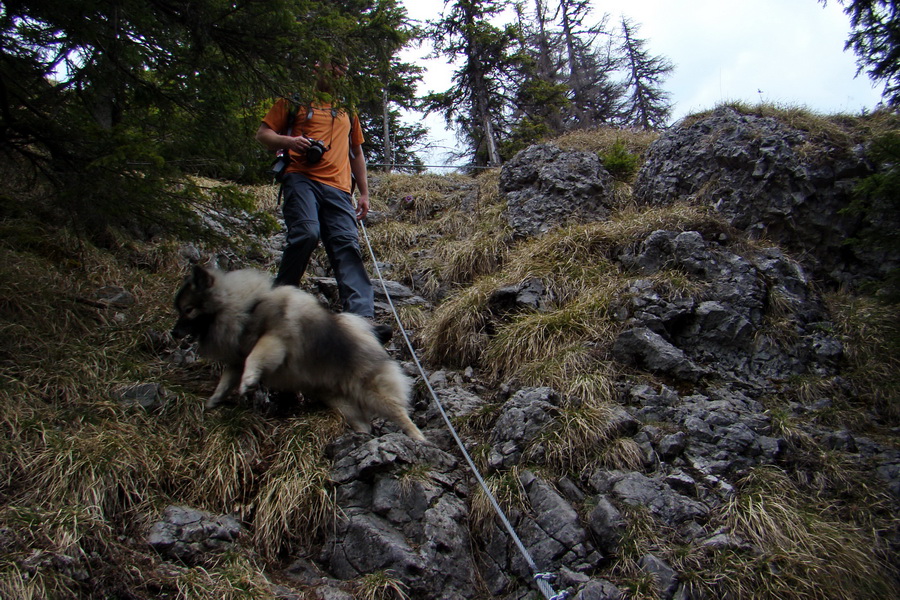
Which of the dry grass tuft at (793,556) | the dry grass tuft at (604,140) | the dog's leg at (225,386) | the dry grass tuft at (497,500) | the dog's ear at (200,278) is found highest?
the dry grass tuft at (604,140)

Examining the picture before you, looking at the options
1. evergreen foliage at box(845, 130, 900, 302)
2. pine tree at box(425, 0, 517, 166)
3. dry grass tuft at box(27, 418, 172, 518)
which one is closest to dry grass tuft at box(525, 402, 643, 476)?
evergreen foliage at box(845, 130, 900, 302)

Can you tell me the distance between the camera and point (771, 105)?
23.4 ft

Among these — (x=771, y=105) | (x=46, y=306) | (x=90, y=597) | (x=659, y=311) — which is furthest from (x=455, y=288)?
(x=771, y=105)

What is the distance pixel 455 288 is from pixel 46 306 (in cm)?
435

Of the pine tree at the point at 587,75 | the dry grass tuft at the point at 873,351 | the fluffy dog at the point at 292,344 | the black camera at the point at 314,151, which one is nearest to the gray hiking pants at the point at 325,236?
the black camera at the point at 314,151

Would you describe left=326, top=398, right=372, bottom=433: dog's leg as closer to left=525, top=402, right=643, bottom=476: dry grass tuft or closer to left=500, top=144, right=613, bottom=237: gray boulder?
left=525, top=402, right=643, bottom=476: dry grass tuft

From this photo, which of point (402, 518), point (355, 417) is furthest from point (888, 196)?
point (355, 417)

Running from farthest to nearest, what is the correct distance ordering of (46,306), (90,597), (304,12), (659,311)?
(659,311) → (46,306) → (304,12) → (90,597)

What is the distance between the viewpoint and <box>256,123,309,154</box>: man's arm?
4.28 meters

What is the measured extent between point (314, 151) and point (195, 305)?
5.85 ft

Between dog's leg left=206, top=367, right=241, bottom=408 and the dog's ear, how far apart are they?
0.64 metres

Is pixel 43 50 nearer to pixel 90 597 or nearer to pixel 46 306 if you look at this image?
pixel 46 306

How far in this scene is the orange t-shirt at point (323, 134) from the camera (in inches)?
175

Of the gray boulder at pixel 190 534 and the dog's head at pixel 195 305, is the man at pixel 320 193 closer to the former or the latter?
the dog's head at pixel 195 305
